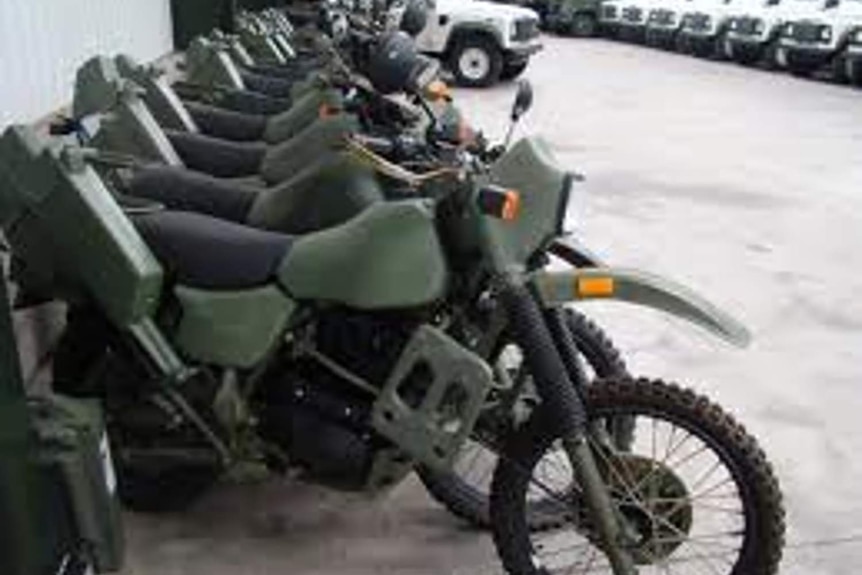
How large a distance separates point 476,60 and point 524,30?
687 millimetres

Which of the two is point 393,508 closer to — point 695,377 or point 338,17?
point 695,377

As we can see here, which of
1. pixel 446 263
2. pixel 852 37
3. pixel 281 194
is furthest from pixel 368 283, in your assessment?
pixel 852 37

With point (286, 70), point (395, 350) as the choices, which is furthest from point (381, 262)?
point (286, 70)

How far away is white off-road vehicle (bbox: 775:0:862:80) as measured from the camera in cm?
1384

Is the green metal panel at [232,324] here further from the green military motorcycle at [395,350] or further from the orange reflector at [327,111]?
the orange reflector at [327,111]

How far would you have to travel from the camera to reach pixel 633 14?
19625mm

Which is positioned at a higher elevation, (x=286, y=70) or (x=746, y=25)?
(x=286, y=70)

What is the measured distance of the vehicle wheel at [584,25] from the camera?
21062 millimetres

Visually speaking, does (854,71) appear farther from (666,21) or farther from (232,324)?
(232,324)

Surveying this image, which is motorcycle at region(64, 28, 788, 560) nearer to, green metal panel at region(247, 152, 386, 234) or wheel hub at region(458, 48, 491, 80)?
green metal panel at region(247, 152, 386, 234)

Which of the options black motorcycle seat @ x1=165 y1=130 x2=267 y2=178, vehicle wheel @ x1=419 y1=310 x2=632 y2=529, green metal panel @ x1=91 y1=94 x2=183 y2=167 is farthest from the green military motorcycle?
black motorcycle seat @ x1=165 y1=130 x2=267 y2=178

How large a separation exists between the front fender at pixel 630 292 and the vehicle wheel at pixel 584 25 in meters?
19.1

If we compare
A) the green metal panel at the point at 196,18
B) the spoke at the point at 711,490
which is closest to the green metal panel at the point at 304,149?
the spoke at the point at 711,490

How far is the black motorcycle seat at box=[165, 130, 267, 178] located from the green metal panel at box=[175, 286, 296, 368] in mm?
1277
